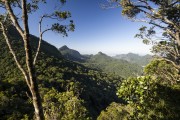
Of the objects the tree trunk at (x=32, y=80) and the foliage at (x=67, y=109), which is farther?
the foliage at (x=67, y=109)

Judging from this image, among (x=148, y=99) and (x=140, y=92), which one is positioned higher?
(x=140, y=92)

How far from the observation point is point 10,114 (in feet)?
147

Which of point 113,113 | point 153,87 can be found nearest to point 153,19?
point 153,87

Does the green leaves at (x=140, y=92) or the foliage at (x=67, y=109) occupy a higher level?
the green leaves at (x=140, y=92)

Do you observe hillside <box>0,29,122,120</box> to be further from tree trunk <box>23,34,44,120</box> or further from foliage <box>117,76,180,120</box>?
tree trunk <box>23,34,44,120</box>

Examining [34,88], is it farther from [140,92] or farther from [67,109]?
[67,109]

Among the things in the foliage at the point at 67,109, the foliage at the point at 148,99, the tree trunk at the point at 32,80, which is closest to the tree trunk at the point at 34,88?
the tree trunk at the point at 32,80

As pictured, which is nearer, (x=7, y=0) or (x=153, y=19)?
(x=7, y=0)

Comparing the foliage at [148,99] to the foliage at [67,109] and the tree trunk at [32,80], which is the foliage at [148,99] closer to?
the tree trunk at [32,80]

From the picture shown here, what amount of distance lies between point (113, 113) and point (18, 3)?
30975 millimetres

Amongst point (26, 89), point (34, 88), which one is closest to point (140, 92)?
point (34, 88)

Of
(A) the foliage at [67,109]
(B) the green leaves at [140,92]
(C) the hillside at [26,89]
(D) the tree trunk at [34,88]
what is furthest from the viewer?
(C) the hillside at [26,89]

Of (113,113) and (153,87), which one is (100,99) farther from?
(153,87)

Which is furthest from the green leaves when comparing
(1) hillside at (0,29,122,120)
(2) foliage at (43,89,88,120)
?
(1) hillside at (0,29,122,120)
